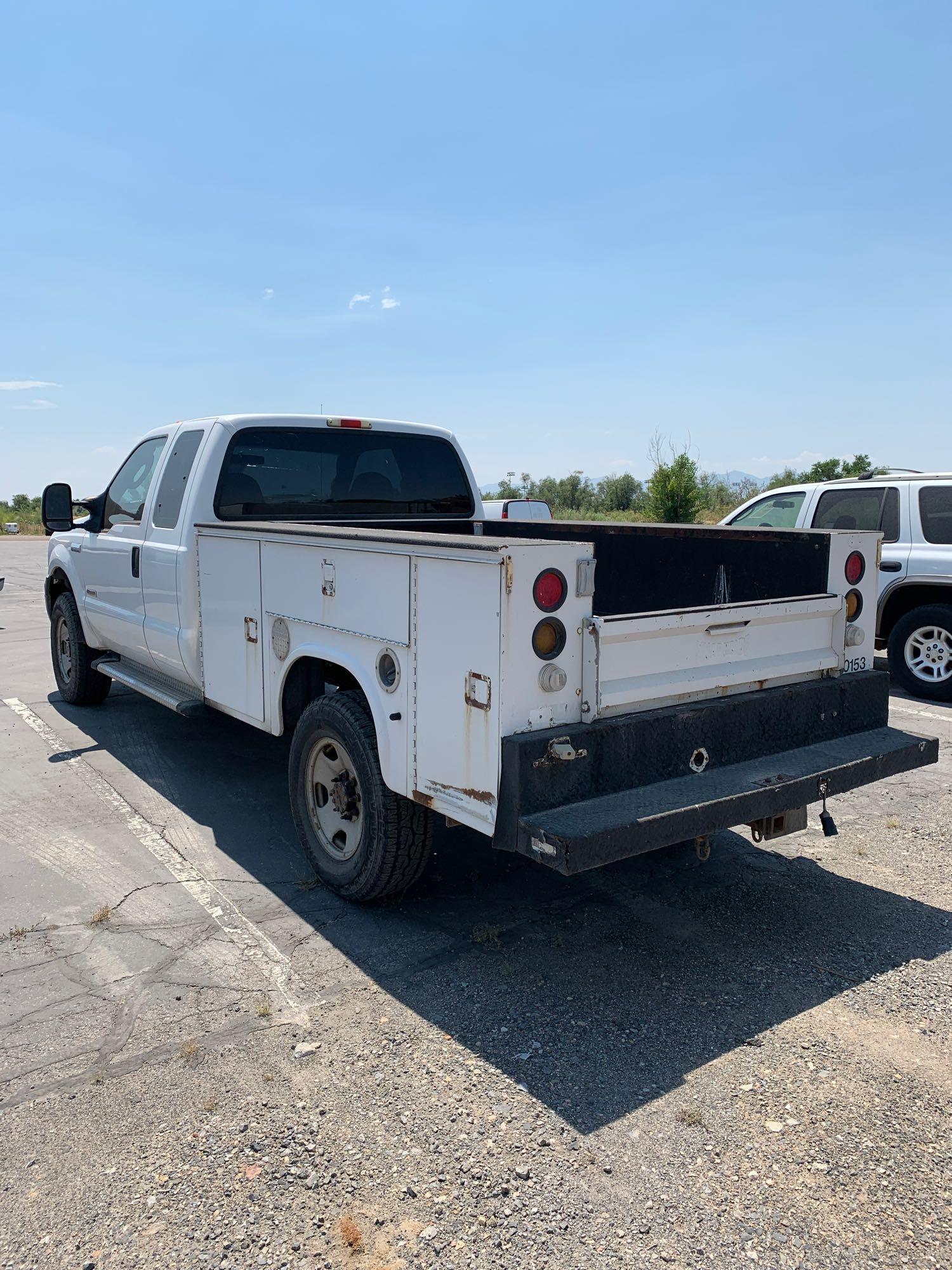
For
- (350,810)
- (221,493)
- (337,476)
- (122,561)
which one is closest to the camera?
(350,810)

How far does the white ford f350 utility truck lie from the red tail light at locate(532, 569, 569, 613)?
0.04ft

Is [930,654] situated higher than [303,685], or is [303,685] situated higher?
[303,685]

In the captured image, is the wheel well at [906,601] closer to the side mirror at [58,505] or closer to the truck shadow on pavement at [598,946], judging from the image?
the truck shadow on pavement at [598,946]

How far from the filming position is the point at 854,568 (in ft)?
14.8

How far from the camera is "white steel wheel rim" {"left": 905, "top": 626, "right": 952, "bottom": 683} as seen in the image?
27.6 ft

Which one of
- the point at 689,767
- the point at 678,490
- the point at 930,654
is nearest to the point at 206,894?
the point at 689,767

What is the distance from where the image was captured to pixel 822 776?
3.83 metres

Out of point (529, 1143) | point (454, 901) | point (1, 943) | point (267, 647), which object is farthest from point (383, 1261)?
point (267, 647)

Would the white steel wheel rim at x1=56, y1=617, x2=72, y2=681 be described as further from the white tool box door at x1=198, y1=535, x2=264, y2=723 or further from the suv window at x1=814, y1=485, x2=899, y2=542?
the suv window at x1=814, y1=485, x2=899, y2=542

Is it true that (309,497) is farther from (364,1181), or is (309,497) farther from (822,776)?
(364,1181)

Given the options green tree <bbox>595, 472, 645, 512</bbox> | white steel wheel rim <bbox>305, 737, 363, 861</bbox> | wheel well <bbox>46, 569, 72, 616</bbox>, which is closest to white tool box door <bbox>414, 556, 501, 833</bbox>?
white steel wheel rim <bbox>305, 737, 363, 861</bbox>

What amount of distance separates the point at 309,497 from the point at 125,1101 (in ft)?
12.2

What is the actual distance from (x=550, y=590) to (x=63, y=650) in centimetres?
618

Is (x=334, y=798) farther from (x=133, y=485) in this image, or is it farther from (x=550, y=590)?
(x=133, y=485)
